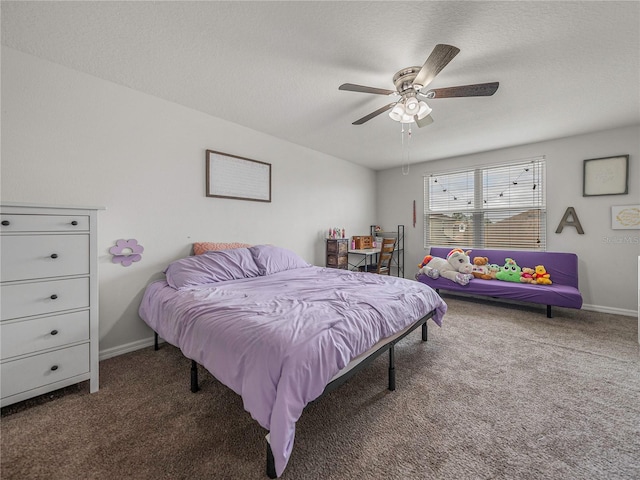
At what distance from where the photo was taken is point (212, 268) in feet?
7.88

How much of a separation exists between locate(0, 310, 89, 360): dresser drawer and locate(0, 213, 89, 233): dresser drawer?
54 centimetres

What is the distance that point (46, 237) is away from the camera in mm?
1567

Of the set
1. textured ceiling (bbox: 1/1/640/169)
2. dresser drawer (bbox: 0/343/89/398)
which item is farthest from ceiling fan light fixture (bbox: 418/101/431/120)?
dresser drawer (bbox: 0/343/89/398)

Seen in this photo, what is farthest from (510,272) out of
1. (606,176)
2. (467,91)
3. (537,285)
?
(467,91)

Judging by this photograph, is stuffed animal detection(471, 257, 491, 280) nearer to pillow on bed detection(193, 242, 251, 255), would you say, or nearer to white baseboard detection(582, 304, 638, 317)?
white baseboard detection(582, 304, 638, 317)

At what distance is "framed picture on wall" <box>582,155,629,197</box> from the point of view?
323cm

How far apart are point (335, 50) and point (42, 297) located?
98.1 inches

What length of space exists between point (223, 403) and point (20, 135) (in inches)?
94.4

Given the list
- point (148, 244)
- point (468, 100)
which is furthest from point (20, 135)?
point (468, 100)

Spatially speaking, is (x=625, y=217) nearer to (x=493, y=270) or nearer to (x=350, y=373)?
(x=493, y=270)

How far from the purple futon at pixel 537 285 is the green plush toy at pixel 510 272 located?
0.25 feet

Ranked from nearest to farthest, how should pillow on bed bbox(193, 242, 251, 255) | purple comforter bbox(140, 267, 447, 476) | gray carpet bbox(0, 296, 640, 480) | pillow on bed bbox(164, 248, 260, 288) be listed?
purple comforter bbox(140, 267, 447, 476), gray carpet bbox(0, 296, 640, 480), pillow on bed bbox(164, 248, 260, 288), pillow on bed bbox(193, 242, 251, 255)

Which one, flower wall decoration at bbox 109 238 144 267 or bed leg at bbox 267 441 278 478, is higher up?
flower wall decoration at bbox 109 238 144 267

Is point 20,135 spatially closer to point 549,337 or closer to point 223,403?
point 223,403
